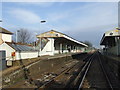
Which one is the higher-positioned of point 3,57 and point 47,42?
point 47,42

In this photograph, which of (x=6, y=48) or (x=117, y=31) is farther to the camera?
(x=117, y=31)

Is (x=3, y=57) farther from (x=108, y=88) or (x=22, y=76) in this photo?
(x=108, y=88)

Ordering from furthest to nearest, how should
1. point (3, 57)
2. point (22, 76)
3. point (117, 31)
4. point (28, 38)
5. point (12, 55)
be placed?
point (28, 38)
point (117, 31)
point (12, 55)
point (3, 57)
point (22, 76)

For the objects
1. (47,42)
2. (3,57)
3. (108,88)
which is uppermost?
(47,42)

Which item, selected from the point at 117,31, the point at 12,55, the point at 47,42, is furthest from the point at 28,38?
the point at 12,55

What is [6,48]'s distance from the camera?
1675cm

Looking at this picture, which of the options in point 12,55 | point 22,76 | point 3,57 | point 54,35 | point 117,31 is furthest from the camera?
point 54,35

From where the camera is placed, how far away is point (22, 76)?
42.4ft

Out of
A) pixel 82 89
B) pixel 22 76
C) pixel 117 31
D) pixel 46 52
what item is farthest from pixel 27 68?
pixel 117 31

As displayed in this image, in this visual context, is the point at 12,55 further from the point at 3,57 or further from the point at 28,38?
the point at 28,38

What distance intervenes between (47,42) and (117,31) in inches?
510

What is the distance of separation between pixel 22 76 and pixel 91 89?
20.2 feet

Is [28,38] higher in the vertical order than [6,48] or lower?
higher

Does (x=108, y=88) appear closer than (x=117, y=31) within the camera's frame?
Yes
